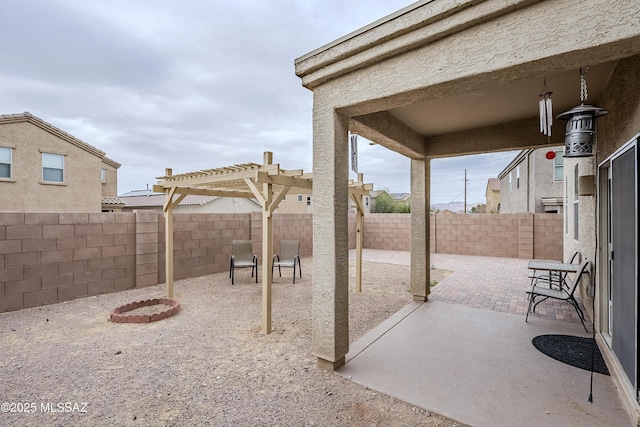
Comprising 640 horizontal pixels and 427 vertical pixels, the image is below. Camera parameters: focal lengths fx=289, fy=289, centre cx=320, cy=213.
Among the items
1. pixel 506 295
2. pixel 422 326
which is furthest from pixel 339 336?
pixel 506 295

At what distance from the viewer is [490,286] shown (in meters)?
6.01

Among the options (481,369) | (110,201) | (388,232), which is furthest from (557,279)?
(110,201)

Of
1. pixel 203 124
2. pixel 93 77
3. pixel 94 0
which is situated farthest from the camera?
pixel 203 124

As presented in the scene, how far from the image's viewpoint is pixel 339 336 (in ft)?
8.97

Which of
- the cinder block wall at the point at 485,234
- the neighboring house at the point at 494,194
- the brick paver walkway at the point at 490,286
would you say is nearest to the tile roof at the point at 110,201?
the cinder block wall at the point at 485,234

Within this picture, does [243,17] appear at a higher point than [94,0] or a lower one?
higher

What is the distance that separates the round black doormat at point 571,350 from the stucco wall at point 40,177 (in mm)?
14200

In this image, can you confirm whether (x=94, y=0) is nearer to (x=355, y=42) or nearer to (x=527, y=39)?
(x=355, y=42)

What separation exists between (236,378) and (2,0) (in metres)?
9.51

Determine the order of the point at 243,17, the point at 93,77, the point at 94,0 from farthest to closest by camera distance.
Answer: the point at 93,77, the point at 243,17, the point at 94,0

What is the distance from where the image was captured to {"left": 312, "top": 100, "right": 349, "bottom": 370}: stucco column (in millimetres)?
2627

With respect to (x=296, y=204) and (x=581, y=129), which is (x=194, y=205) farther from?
(x=581, y=129)

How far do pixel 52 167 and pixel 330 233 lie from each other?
13057 millimetres

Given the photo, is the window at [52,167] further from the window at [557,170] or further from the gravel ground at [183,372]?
the window at [557,170]
